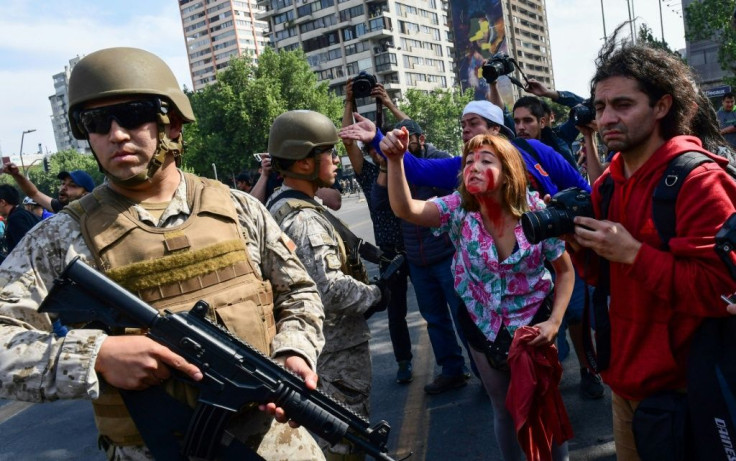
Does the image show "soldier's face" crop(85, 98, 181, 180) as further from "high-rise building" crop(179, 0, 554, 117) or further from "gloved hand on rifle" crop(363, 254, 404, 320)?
"high-rise building" crop(179, 0, 554, 117)

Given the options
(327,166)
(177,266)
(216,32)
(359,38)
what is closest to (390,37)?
(359,38)

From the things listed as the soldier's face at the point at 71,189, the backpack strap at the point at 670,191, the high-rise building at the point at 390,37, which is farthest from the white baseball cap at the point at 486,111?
the high-rise building at the point at 390,37

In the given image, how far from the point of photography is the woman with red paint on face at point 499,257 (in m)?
2.62

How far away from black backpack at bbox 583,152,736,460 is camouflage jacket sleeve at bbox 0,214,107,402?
1737mm

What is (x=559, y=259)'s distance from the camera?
2656mm

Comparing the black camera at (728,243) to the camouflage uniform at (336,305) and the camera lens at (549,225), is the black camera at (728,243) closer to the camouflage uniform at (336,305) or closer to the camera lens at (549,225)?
the camera lens at (549,225)

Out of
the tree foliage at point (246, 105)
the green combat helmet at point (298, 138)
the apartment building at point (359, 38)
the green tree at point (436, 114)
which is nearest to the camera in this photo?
the green combat helmet at point (298, 138)

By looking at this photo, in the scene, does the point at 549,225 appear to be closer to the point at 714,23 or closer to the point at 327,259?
the point at 327,259

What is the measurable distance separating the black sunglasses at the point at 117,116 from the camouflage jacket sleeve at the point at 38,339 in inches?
13.2

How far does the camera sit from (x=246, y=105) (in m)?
49.5

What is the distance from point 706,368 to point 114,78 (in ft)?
6.54

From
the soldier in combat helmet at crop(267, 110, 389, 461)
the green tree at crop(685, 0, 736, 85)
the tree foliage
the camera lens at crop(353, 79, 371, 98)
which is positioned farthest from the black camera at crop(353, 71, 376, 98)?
the tree foliage

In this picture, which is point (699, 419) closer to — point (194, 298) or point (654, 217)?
point (654, 217)

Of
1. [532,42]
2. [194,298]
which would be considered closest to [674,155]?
[194,298]
